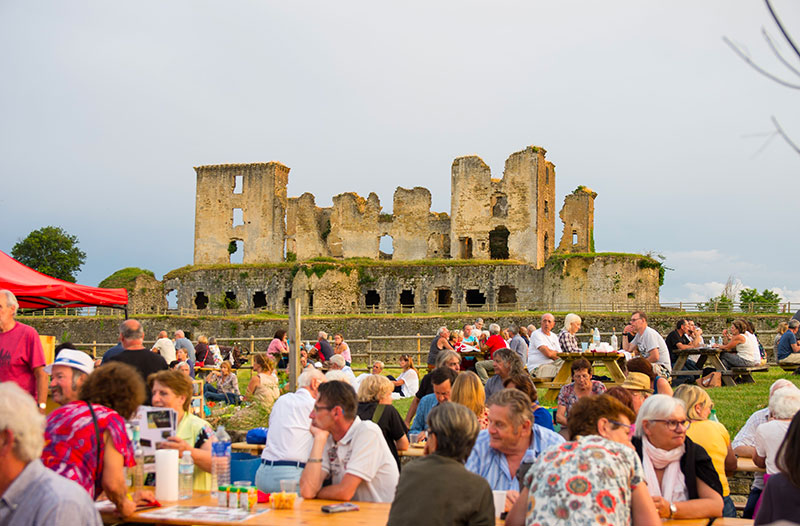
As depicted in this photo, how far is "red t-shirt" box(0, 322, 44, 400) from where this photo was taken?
7.70 metres

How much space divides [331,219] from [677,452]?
4480 cm

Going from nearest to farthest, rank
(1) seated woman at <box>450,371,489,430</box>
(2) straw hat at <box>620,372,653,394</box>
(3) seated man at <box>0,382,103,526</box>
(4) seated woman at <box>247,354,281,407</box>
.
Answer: (3) seated man at <box>0,382,103,526</box>
(1) seated woman at <box>450,371,489,430</box>
(2) straw hat at <box>620,372,653,394</box>
(4) seated woman at <box>247,354,281,407</box>

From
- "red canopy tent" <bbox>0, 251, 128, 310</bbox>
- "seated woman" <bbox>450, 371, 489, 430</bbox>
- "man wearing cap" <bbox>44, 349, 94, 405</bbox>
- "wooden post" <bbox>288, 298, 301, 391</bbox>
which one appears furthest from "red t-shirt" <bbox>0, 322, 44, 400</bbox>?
"seated woman" <bbox>450, 371, 489, 430</bbox>

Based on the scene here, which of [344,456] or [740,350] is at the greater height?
[740,350]

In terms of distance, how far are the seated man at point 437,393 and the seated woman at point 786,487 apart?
13.2ft

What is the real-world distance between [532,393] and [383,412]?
140 cm

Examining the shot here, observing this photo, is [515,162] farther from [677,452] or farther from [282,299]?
[677,452]

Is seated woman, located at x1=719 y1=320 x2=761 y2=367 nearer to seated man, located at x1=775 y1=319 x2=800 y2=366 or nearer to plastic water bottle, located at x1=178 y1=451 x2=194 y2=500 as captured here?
seated man, located at x1=775 y1=319 x2=800 y2=366

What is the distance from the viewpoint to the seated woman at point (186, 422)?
225 inches

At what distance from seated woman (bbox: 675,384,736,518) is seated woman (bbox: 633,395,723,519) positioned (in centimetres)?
86

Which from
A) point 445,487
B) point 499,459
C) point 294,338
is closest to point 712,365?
point 294,338

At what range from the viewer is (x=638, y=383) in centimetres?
786

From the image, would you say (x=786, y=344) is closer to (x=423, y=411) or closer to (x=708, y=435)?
(x=423, y=411)

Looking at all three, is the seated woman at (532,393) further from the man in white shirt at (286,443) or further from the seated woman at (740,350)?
the seated woman at (740,350)
